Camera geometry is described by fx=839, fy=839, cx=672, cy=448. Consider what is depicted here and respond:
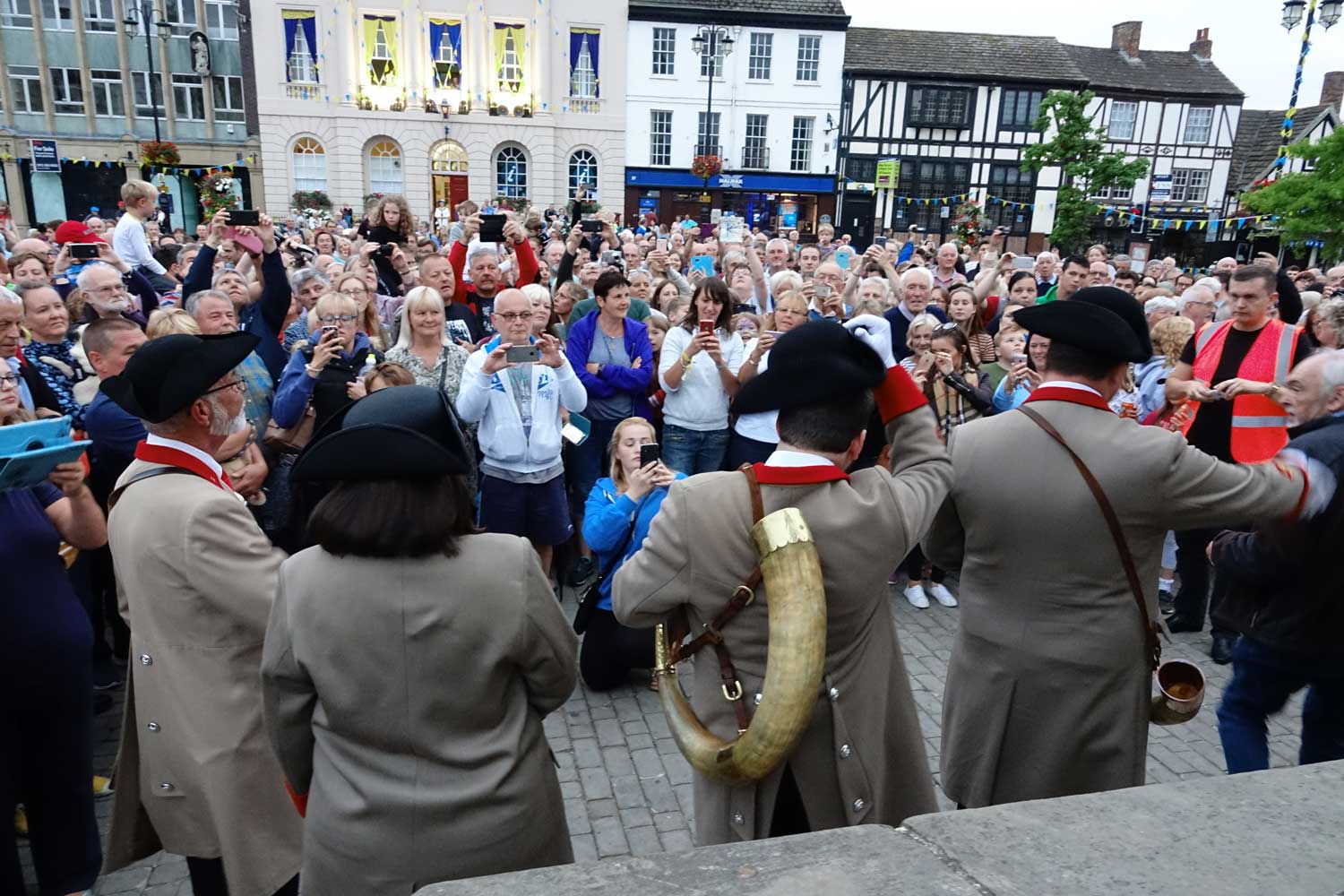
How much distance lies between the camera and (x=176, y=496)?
2391 mm

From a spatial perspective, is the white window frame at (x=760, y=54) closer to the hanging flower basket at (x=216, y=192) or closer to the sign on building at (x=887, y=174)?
the sign on building at (x=887, y=174)

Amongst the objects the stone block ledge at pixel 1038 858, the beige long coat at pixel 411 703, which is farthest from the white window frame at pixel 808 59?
the stone block ledge at pixel 1038 858

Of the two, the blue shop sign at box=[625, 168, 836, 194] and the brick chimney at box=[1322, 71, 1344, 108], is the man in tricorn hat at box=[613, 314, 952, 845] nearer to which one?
the blue shop sign at box=[625, 168, 836, 194]

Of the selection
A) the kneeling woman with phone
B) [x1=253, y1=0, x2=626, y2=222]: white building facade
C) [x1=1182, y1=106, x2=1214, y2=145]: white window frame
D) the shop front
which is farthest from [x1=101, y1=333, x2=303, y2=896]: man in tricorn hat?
[x1=1182, y1=106, x2=1214, y2=145]: white window frame

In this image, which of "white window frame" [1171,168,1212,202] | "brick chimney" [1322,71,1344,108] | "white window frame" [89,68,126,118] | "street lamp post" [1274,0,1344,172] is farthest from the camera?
"white window frame" [1171,168,1212,202]

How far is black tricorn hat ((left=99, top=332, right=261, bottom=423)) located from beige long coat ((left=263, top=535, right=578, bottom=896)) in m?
0.75

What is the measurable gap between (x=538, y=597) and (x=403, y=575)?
1.07 ft

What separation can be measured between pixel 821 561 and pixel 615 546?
8.02ft

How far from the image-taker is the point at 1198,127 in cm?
3912

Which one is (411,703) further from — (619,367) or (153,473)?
(619,367)

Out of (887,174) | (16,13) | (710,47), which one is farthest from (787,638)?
(16,13)

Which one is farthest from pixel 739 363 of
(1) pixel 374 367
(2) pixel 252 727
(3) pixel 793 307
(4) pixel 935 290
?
(2) pixel 252 727

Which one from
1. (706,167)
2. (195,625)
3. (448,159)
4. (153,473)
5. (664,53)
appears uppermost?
(664,53)

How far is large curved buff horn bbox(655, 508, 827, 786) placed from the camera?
6.73ft
